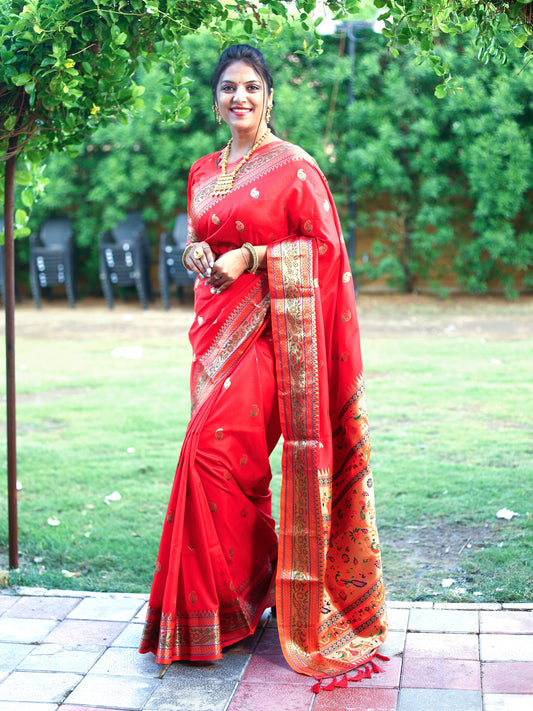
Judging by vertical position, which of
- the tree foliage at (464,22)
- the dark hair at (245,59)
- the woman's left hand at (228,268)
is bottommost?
the woman's left hand at (228,268)

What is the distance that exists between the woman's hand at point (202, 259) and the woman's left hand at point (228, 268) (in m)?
0.03

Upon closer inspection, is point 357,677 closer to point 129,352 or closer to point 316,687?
point 316,687

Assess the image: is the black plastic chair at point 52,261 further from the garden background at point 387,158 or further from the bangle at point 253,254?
the bangle at point 253,254

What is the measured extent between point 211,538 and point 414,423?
3.34m

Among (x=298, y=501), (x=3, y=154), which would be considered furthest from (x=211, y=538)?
Answer: (x=3, y=154)

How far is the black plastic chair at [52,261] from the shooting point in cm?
1252

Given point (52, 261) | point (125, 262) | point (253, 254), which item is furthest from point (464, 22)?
point (52, 261)

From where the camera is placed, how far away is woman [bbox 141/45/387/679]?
9.25ft

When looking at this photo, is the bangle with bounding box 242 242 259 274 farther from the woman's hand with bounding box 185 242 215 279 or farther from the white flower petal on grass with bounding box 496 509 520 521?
the white flower petal on grass with bounding box 496 509 520 521

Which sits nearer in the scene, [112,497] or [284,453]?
[284,453]

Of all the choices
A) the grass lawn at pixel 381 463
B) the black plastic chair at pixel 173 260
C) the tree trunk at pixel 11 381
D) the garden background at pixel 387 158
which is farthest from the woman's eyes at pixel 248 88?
the black plastic chair at pixel 173 260

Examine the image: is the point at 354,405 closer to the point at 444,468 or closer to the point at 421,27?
the point at 421,27

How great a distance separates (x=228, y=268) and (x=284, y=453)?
0.65 meters

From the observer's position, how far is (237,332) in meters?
2.98
